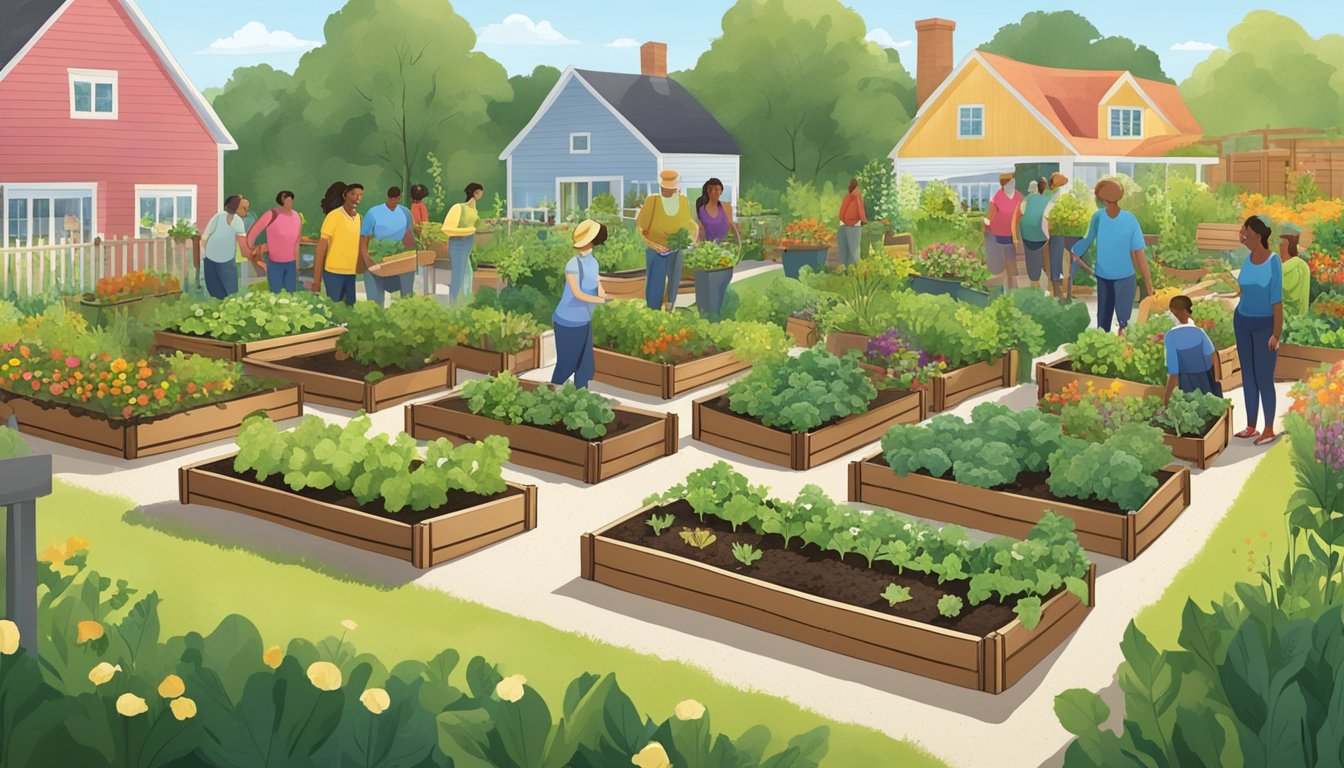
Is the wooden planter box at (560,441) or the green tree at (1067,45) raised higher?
the green tree at (1067,45)

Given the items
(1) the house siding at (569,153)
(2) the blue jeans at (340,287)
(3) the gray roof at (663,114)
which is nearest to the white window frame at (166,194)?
(2) the blue jeans at (340,287)

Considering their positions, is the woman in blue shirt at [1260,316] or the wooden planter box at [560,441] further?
the woman in blue shirt at [1260,316]

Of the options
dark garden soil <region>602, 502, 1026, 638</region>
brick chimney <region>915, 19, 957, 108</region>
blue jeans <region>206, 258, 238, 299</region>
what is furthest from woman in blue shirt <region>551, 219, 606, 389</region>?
brick chimney <region>915, 19, 957, 108</region>

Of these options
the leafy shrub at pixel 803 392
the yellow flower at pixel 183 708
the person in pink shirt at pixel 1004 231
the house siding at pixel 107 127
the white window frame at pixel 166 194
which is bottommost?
the yellow flower at pixel 183 708

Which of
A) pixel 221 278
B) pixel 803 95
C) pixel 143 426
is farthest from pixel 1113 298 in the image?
pixel 803 95

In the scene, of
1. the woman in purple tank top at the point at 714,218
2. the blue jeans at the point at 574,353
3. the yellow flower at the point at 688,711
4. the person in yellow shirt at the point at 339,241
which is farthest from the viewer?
the woman in purple tank top at the point at 714,218

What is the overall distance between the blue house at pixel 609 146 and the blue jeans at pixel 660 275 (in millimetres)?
22161

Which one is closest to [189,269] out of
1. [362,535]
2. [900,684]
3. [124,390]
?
[124,390]

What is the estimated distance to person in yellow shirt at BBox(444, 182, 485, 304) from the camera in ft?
55.4

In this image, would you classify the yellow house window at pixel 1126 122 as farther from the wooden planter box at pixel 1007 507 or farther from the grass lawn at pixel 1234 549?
the wooden planter box at pixel 1007 507

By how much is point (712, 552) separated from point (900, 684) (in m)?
1.57

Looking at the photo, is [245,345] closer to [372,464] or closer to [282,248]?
[282,248]

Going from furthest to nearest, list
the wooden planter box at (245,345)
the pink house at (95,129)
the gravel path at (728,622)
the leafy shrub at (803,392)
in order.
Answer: the pink house at (95,129) < the wooden planter box at (245,345) < the leafy shrub at (803,392) < the gravel path at (728,622)

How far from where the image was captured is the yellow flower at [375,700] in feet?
13.4
